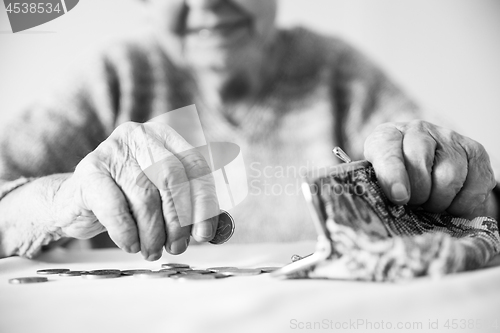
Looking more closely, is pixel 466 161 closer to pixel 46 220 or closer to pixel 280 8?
pixel 46 220

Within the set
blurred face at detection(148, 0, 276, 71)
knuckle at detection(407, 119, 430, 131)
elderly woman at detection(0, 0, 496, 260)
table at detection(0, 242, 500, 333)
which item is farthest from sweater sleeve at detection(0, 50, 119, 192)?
knuckle at detection(407, 119, 430, 131)

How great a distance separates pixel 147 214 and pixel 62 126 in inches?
32.8

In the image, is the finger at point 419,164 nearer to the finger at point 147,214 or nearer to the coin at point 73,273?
the finger at point 147,214

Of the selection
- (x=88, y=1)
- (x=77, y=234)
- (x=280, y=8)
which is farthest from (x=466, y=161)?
(x=88, y=1)

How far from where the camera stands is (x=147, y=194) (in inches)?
27.3

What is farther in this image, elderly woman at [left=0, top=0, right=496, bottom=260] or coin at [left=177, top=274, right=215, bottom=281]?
elderly woman at [left=0, top=0, right=496, bottom=260]

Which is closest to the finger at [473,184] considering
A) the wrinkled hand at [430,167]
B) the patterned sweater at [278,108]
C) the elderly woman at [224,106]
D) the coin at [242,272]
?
the wrinkled hand at [430,167]

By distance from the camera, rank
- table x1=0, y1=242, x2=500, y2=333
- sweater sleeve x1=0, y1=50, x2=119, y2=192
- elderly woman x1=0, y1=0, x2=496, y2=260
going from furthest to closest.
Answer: sweater sleeve x1=0, y1=50, x2=119, y2=192 < elderly woman x1=0, y1=0, x2=496, y2=260 < table x1=0, y1=242, x2=500, y2=333

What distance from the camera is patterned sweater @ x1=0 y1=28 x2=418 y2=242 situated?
1535 millimetres

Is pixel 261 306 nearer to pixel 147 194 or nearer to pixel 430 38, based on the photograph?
pixel 147 194

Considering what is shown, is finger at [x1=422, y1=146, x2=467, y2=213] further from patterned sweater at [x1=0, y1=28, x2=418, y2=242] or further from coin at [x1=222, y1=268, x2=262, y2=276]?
patterned sweater at [x1=0, y1=28, x2=418, y2=242]

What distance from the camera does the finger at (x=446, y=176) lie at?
2.30 feet

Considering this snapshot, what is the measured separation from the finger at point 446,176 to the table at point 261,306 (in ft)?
0.51

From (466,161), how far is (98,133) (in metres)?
1.08
